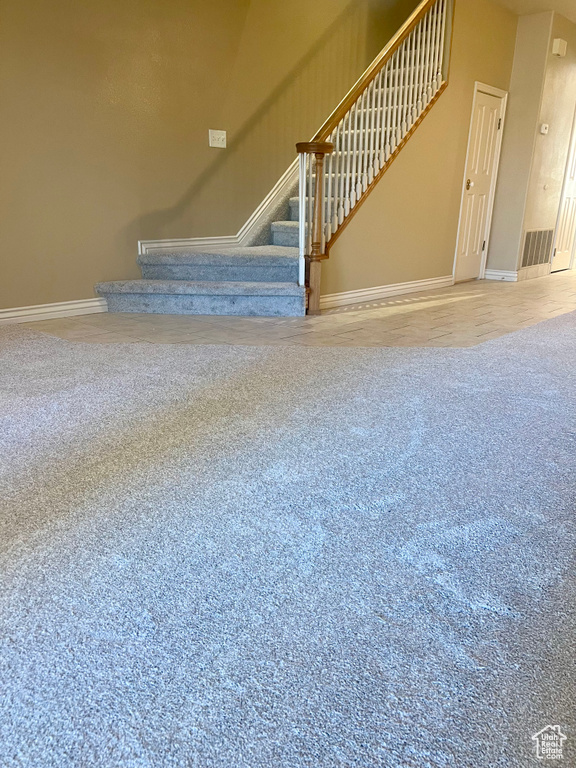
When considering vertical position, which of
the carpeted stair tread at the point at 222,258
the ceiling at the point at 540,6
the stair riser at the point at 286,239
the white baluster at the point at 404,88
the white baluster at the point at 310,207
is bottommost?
Answer: the carpeted stair tread at the point at 222,258

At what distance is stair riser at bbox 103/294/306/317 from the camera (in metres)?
4.37

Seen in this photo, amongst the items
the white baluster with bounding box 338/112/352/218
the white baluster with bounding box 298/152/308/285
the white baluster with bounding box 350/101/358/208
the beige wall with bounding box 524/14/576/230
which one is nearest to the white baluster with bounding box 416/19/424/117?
the white baluster with bounding box 350/101/358/208

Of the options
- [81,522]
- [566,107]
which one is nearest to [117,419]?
[81,522]

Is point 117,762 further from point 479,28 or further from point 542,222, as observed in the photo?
point 542,222

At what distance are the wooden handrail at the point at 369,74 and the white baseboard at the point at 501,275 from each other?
2914 mm

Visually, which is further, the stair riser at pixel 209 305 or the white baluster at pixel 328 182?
the stair riser at pixel 209 305

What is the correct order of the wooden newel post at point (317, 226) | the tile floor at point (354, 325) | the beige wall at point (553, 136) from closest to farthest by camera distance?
the tile floor at point (354, 325) < the wooden newel post at point (317, 226) < the beige wall at point (553, 136)

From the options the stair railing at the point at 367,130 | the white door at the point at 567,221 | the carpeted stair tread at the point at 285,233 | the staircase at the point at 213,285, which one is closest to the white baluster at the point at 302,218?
the stair railing at the point at 367,130

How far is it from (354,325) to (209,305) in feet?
3.81

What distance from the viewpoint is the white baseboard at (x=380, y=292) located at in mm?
4762

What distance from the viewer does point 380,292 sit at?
17.1 feet

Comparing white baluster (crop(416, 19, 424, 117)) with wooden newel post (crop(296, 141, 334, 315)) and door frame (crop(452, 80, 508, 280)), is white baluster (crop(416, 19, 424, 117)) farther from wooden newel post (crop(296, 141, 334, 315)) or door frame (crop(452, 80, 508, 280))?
wooden newel post (crop(296, 141, 334, 315))

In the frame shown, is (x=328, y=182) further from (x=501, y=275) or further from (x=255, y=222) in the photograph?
(x=501, y=275)

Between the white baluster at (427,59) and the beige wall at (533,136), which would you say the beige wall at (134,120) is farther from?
the beige wall at (533,136)
